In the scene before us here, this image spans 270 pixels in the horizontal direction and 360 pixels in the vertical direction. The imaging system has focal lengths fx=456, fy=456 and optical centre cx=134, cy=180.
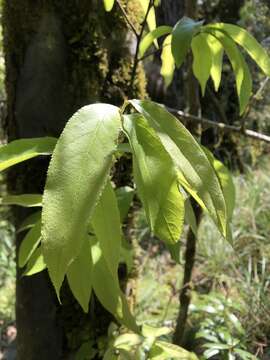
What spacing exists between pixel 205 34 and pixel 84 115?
1.64ft

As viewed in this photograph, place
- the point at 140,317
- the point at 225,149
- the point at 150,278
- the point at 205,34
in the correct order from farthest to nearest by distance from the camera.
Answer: the point at 225,149, the point at 150,278, the point at 140,317, the point at 205,34

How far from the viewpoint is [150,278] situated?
10.4ft

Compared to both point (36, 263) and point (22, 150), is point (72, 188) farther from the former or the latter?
point (36, 263)

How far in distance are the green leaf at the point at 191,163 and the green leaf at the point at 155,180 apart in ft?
0.05

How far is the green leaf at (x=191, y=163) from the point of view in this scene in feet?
1.68

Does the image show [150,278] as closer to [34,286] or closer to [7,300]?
[7,300]

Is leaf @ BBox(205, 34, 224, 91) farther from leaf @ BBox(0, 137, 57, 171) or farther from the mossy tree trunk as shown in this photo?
leaf @ BBox(0, 137, 57, 171)

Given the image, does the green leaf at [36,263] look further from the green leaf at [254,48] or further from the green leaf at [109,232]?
the green leaf at [254,48]

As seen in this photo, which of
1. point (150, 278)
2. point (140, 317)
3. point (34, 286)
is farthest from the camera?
point (150, 278)

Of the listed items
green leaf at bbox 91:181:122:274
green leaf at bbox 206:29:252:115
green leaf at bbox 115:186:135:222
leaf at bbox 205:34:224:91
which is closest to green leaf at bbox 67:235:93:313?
green leaf at bbox 91:181:122:274

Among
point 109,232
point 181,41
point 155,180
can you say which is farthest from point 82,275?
point 181,41

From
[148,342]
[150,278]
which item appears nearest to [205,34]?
[148,342]

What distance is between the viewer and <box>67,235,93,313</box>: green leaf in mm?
753

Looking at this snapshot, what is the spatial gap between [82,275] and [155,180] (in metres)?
0.30
